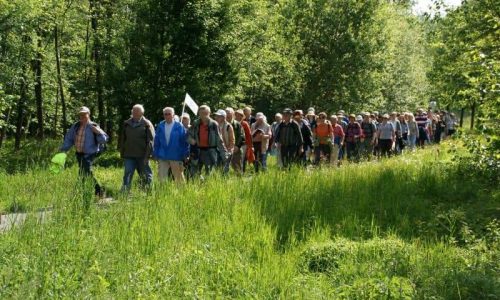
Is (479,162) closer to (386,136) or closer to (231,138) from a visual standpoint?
(231,138)

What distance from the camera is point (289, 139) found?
14727 millimetres

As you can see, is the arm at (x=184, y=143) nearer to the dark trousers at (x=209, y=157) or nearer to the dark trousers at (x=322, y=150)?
the dark trousers at (x=209, y=157)

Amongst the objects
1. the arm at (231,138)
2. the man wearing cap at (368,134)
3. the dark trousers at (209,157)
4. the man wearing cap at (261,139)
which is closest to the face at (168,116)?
the dark trousers at (209,157)

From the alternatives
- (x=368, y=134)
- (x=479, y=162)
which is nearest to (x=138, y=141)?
(x=479, y=162)

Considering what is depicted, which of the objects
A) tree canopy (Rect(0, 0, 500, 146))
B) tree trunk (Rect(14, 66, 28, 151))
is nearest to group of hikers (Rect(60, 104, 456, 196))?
tree canopy (Rect(0, 0, 500, 146))

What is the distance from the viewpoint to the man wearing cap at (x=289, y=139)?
1471 centimetres

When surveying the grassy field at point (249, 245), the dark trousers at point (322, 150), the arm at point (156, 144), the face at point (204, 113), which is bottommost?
the grassy field at point (249, 245)

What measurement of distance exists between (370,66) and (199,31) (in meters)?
13.6

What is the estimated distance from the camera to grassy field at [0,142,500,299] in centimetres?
551

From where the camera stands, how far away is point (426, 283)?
6086 mm

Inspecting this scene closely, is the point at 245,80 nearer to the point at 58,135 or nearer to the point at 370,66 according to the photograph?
the point at 370,66

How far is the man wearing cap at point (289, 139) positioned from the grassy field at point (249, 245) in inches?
175

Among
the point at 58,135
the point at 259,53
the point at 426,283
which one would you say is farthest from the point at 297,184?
the point at 58,135

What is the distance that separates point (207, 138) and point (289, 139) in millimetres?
3382
